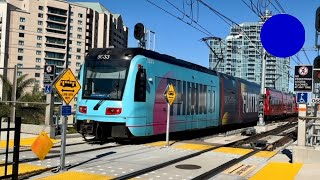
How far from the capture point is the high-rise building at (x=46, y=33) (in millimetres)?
116875

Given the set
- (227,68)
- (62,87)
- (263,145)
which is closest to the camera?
(62,87)

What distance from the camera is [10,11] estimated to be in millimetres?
115812

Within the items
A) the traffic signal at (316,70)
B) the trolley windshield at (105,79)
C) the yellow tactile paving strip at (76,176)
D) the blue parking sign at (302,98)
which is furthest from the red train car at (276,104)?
the yellow tactile paving strip at (76,176)

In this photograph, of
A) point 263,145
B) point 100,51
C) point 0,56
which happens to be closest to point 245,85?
point 263,145

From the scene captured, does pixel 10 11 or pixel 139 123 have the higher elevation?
pixel 10 11

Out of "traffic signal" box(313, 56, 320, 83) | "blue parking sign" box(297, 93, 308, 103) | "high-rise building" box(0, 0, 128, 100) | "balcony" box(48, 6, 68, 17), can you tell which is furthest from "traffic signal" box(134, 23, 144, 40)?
"balcony" box(48, 6, 68, 17)

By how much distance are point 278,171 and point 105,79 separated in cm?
713

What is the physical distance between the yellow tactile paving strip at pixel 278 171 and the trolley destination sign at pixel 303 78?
2.08 meters

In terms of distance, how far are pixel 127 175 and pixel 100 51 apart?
24.9 ft

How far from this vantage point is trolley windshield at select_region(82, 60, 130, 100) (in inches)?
600

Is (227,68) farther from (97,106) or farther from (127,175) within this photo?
(127,175)

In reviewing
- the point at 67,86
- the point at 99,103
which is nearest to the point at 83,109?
the point at 99,103

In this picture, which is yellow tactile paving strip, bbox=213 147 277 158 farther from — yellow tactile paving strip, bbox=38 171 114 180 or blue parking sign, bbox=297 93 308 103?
yellow tactile paving strip, bbox=38 171 114 180

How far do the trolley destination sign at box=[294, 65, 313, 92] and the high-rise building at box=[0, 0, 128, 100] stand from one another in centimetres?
10247
